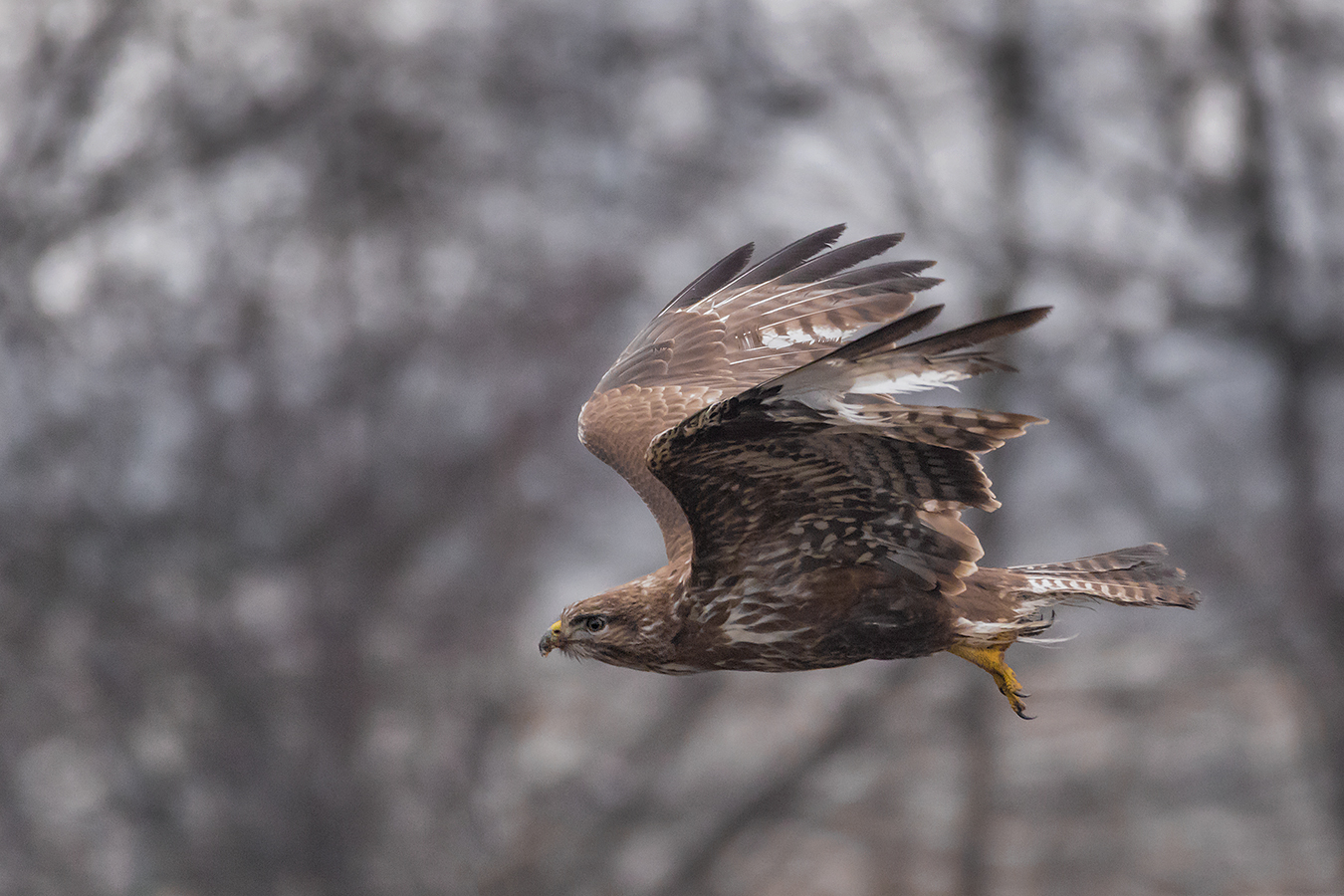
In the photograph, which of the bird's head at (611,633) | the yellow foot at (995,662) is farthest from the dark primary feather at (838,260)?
the bird's head at (611,633)

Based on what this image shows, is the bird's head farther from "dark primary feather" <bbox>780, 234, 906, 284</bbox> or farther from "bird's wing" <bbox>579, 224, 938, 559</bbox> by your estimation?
"dark primary feather" <bbox>780, 234, 906, 284</bbox>

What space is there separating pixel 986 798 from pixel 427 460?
8.11 meters

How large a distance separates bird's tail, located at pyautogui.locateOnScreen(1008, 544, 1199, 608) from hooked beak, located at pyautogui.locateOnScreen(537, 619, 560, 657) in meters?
1.40

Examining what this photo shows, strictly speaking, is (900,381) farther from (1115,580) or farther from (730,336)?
(730,336)

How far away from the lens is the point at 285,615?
14.6 metres

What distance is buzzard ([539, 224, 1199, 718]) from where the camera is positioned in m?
3.08

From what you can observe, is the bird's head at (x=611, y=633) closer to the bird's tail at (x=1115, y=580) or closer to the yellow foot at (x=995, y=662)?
the yellow foot at (x=995, y=662)

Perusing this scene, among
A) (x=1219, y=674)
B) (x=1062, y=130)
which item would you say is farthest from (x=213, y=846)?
(x=1062, y=130)

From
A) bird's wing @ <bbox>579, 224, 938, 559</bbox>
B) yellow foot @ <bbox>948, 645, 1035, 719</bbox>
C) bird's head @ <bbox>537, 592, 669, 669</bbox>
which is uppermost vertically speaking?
bird's wing @ <bbox>579, 224, 938, 559</bbox>

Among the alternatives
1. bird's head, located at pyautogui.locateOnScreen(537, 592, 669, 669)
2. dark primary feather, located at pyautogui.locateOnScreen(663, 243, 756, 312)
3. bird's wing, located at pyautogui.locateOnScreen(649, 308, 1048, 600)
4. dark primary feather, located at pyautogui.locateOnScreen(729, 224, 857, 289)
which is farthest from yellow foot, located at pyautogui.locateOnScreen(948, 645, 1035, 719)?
dark primary feather, located at pyautogui.locateOnScreen(663, 243, 756, 312)

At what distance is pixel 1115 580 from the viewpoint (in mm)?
3889

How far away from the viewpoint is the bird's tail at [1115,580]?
3.74 m

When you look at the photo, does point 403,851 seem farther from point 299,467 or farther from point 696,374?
point 696,374

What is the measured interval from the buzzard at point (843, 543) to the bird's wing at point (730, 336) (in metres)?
0.11
